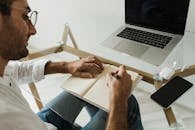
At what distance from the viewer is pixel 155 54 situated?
1235 mm

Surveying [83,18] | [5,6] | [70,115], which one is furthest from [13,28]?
[83,18]

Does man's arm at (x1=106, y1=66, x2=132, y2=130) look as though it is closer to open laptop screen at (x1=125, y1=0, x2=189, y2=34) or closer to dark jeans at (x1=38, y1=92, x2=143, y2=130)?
dark jeans at (x1=38, y1=92, x2=143, y2=130)

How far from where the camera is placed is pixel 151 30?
136cm

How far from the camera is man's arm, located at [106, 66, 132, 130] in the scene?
2.99 feet

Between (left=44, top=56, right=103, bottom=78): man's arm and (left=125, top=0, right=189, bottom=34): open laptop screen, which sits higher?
(left=125, top=0, right=189, bottom=34): open laptop screen

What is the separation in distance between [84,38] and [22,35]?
910mm

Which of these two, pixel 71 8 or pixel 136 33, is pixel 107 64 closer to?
pixel 136 33

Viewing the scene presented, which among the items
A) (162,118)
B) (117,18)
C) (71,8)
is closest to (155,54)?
(117,18)

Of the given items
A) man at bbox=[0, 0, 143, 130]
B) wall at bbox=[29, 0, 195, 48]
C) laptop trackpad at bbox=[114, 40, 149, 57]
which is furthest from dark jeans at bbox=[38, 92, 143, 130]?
wall at bbox=[29, 0, 195, 48]

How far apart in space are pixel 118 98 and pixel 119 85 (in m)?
0.05

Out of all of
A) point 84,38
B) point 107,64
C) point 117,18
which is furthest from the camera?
point 84,38

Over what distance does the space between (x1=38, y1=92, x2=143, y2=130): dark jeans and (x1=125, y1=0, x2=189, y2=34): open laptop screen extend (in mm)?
397

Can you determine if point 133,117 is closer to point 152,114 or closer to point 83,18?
point 152,114

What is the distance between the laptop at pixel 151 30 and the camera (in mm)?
1227
